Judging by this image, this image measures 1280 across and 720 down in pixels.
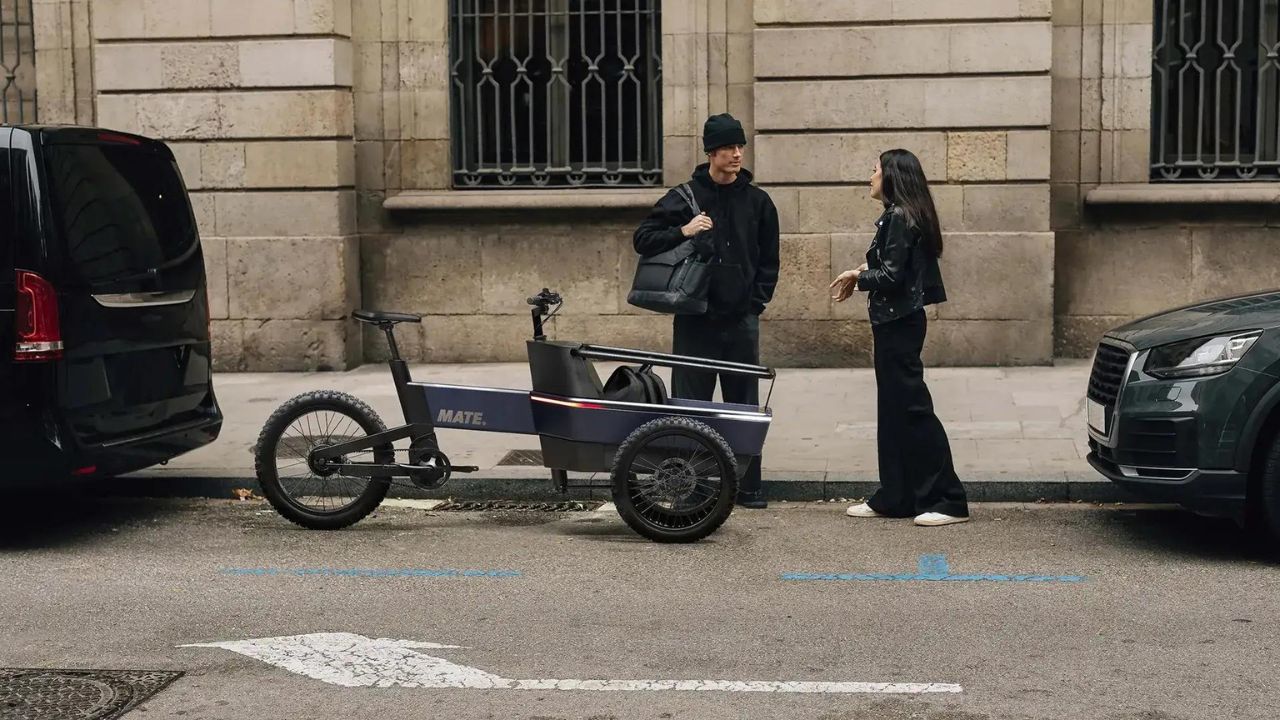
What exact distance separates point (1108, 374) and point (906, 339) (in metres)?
0.93

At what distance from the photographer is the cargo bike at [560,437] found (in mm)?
7562

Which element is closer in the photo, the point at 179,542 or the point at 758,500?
the point at 179,542

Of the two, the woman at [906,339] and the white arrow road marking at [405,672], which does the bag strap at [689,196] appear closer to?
the woman at [906,339]

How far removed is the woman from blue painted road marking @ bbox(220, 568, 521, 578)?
203 centimetres

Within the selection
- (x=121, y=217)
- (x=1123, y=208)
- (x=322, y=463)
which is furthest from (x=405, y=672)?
(x=1123, y=208)

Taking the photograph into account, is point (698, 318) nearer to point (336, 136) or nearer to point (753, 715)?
point (753, 715)

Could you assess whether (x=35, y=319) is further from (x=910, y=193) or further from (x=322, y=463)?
(x=910, y=193)

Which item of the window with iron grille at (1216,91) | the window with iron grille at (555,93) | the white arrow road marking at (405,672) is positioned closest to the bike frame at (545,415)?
the white arrow road marking at (405,672)

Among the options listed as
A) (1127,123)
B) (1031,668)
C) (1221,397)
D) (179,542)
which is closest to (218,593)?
(179,542)

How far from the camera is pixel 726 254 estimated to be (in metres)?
8.56

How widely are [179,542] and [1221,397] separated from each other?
4444 mm

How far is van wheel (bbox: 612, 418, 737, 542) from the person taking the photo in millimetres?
7520

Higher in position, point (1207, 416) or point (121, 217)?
point (121, 217)

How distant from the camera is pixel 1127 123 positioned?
521 inches
